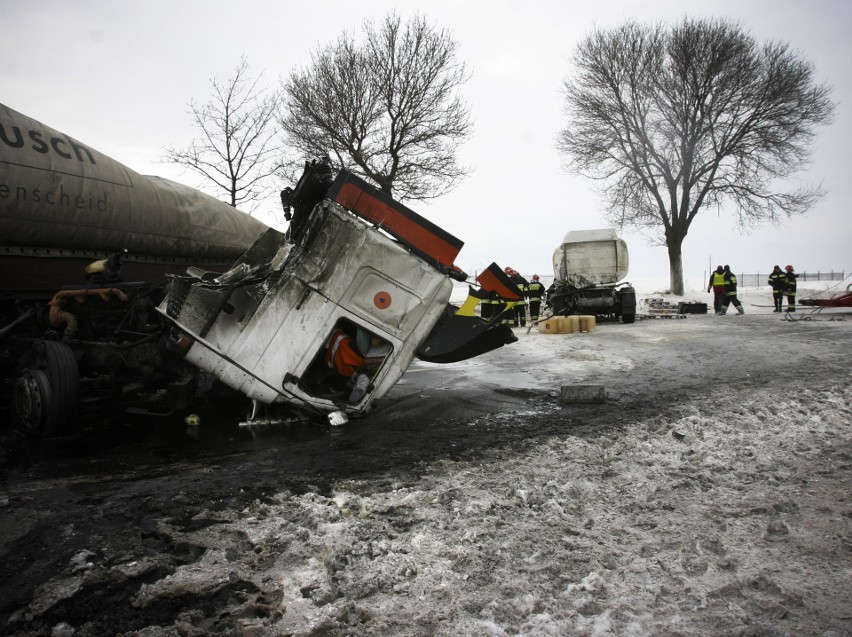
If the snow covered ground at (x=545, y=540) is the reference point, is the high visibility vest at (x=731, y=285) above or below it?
above

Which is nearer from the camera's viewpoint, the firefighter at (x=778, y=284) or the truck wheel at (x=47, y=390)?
the truck wheel at (x=47, y=390)

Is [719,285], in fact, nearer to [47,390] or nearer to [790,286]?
[790,286]

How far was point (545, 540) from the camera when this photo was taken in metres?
2.45

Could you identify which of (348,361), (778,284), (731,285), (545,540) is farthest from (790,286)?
(545,540)

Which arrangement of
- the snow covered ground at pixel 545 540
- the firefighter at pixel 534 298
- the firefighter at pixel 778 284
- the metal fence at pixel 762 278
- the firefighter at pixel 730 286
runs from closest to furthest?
the snow covered ground at pixel 545 540, the firefighter at pixel 534 298, the firefighter at pixel 730 286, the firefighter at pixel 778 284, the metal fence at pixel 762 278

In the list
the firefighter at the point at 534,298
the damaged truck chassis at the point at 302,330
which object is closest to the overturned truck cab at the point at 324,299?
the damaged truck chassis at the point at 302,330

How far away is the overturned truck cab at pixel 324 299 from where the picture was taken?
12.9 ft

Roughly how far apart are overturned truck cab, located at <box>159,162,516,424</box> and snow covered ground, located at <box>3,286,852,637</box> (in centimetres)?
82

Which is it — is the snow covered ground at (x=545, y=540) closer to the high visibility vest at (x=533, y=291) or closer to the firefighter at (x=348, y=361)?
the firefighter at (x=348, y=361)

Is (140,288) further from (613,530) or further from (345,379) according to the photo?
(613,530)

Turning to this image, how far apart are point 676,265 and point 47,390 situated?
24249 millimetres

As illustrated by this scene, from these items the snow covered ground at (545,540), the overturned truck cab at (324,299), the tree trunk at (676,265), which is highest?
the tree trunk at (676,265)

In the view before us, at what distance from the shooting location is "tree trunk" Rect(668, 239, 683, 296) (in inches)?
930

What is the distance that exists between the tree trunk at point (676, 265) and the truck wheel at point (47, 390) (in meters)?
24.0
